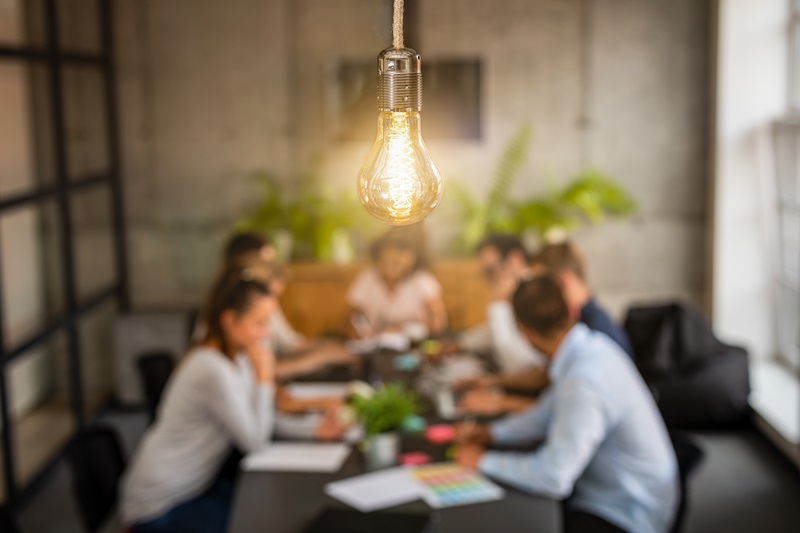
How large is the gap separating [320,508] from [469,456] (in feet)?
2.26

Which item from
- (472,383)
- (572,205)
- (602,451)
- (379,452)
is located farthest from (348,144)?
(602,451)

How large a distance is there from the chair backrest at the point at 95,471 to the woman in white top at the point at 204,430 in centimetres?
7

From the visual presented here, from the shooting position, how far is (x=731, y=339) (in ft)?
24.3

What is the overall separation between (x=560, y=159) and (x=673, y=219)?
100cm

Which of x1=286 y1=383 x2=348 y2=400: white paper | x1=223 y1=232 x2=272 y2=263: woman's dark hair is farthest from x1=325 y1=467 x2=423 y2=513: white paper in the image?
x1=223 y1=232 x2=272 y2=263: woman's dark hair

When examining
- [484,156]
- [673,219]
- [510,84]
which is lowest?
[673,219]

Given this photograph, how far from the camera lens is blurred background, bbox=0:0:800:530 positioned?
26.2 feet

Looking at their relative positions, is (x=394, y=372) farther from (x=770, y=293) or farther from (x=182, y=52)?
(x=182, y=52)

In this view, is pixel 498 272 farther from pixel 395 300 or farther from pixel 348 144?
pixel 348 144

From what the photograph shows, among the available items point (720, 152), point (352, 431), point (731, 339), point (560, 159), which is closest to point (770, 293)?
point (731, 339)

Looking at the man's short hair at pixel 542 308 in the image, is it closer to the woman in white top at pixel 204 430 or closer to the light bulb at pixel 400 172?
the woman in white top at pixel 204 430

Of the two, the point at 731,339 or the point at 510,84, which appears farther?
the point at 510,84

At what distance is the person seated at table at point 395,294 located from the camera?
6703 mm

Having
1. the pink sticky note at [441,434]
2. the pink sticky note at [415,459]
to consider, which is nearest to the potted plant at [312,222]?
the pink sticky note at [441,434]
